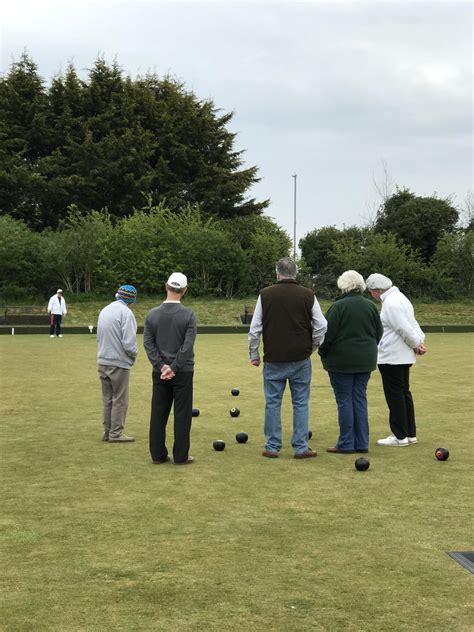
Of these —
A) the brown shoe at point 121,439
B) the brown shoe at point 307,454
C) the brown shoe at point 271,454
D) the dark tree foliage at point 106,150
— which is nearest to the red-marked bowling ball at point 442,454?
the brown shoe at point 307,454

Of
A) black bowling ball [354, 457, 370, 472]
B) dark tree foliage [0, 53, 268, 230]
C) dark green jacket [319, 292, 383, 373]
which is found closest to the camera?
black bowling ball [354, 457, 370, 472]

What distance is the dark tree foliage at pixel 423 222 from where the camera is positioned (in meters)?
38.9

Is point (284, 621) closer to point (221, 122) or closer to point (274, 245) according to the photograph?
point (274, 245)

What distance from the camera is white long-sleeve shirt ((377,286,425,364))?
24.8 feet

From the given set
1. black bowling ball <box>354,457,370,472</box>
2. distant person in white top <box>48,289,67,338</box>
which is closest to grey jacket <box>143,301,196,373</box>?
black bowling ball <box>354,457,370,472</box>

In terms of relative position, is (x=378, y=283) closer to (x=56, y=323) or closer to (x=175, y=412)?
(x=175, y=412)

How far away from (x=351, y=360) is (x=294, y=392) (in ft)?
1.91

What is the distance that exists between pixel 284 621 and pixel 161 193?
138 feet

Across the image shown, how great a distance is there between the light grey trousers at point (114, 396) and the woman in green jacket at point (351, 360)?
6.19ft

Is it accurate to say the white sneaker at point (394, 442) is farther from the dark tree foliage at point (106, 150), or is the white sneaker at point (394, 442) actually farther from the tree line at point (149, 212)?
the dark tree foliage at point (106, 150)

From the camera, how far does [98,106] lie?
45188 mm

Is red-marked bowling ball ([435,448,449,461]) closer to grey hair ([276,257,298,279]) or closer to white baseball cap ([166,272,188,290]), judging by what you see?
grey hair ([276,257,298,279])

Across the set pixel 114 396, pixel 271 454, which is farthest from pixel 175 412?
pixel 114 396

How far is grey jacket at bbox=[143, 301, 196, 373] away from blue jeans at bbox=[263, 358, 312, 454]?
70 cm
